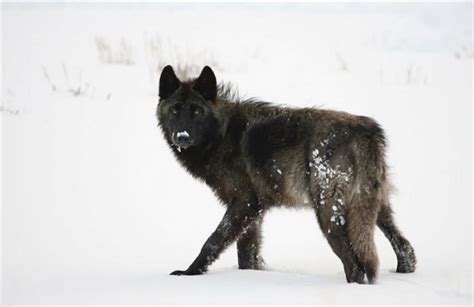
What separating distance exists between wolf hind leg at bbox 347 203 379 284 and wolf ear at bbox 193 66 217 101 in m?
1.87

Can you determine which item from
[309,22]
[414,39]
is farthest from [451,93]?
[309,22]

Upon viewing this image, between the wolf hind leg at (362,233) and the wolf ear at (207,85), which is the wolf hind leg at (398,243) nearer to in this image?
the wolf hind leg at (362,233)

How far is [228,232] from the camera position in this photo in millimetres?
6785

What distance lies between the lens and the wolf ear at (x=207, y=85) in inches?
278

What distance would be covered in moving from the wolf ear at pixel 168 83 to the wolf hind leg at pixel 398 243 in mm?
2382

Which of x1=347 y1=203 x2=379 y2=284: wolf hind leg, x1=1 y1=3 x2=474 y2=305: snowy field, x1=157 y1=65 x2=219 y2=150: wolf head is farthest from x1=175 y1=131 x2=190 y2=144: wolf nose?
x1=347 y1=203 x2=379 y2=284: wolf hind leg

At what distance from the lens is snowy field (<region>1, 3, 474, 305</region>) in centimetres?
A: 634

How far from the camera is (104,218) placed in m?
9.22

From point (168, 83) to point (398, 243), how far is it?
2779 millimetres

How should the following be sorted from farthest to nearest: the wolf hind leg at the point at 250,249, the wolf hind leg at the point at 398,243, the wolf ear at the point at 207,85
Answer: the wolf hind leg at the point at 250,249
the wolf ear at the point at 207,85
the wolf hind leg at the point at 398,243

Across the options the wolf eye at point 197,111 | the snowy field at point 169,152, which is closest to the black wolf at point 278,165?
the wolf eye at point 197,111

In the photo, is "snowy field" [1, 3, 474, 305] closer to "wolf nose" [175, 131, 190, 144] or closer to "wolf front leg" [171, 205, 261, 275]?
"wolf front leg" [171, 205, 261, 275]

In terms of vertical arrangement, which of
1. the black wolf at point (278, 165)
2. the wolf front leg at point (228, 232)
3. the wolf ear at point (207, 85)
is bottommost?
the wolf front leg at point (228, 232)

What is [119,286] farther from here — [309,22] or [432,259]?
[309,22]
